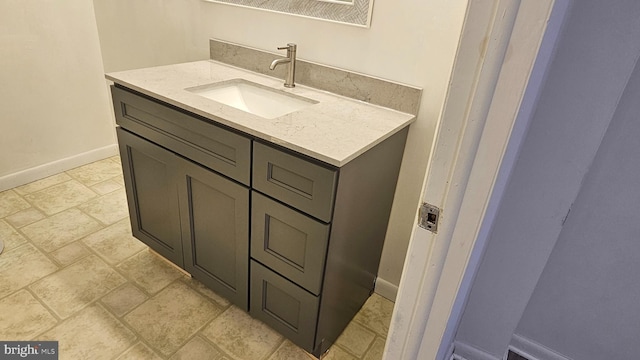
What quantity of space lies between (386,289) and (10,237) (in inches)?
Answer: 76.8

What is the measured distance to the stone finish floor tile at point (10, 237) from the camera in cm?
191

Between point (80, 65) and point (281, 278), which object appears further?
point (80, 65)

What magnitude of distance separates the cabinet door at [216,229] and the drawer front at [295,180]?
0.39ft

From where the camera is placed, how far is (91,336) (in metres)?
1.48

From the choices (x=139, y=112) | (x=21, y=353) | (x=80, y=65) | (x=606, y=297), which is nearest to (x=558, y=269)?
(x=606, y=297)

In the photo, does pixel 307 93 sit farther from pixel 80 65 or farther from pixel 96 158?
pixel 96 158

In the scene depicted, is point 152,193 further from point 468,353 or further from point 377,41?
point 468,353

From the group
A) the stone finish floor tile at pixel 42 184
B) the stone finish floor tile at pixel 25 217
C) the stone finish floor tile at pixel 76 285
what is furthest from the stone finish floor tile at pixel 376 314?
the stone finish floor tile at pixel 42 184

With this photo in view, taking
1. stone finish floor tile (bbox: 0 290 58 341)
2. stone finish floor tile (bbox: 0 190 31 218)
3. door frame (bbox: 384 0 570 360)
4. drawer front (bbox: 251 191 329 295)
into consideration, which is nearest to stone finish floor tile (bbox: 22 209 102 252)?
stone finish floor tile (bbox: 0 190 31 218)

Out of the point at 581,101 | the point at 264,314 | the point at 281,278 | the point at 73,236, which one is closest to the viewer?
the point at 581,101

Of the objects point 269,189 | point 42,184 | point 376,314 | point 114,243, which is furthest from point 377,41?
point 42,184

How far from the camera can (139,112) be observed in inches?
59.4

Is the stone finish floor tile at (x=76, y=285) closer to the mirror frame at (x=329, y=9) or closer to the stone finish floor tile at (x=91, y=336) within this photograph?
the stone finish floor tile at (x=91, y=336)

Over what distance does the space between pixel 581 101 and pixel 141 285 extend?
6.02 ft
